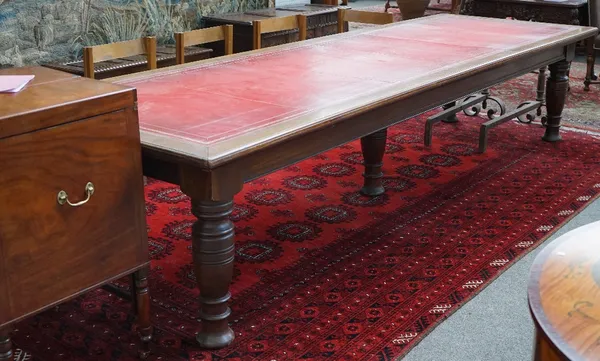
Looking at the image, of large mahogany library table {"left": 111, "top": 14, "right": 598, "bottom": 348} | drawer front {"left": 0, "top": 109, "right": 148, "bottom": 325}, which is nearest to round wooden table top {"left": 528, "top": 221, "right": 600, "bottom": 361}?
large mahogany library table {"left": 111, "top": 14, "right": 598, "bottom": 348}

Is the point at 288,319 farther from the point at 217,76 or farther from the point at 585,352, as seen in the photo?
the point at 585,352

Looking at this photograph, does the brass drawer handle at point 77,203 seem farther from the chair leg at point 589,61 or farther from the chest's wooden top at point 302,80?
the chair leg at point 589,61

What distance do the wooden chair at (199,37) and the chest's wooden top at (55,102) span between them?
1.85 meters

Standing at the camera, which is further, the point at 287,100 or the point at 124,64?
the point at 124,64

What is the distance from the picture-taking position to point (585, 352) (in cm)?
157

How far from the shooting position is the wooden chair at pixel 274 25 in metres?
5.23

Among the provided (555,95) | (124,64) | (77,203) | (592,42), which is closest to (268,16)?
(124,64)

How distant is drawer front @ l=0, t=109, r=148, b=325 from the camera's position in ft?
7.82

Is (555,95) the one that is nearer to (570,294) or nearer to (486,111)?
(486,111)

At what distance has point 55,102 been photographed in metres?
2.46

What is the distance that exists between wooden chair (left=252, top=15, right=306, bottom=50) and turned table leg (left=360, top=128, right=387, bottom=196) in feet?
3.64

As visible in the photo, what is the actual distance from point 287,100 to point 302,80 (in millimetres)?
419

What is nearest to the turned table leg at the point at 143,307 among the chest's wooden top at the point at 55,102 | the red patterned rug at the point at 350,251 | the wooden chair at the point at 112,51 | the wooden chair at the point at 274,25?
the red patterned rug at the point at 350,251

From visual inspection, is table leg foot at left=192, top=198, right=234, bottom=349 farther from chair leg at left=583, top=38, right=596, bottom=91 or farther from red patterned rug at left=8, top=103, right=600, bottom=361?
chair leg at left=583, top=38, right=596, bottom=91
